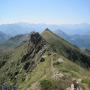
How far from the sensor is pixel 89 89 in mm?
137250

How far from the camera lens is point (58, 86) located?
151 metres

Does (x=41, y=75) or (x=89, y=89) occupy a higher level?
(x=89, y=89)

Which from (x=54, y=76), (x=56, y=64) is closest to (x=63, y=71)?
(x=54, y=76)

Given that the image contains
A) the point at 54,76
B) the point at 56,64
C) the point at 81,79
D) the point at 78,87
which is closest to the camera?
the point at 78,87

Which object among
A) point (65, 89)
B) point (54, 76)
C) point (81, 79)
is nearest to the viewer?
point (65, 89)

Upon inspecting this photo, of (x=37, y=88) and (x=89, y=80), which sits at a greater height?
(x=89, y=80)

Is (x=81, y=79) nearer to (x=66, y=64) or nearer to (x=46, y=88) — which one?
(x=46, y=88)

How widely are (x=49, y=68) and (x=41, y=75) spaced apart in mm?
9444

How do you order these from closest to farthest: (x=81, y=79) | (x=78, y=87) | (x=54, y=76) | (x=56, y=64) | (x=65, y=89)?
(x=78, y=87) < (x=65, y=89) < (x=81, y=79) < (x=54, y=76) < (x=56, y=64)

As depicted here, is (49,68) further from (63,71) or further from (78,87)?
(78,87)

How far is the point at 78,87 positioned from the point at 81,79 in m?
22.1

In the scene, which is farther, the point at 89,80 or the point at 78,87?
the point at 89,80

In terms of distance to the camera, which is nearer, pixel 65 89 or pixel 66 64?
pixel 65 89

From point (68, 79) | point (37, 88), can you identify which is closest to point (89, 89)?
point (68, 79)
